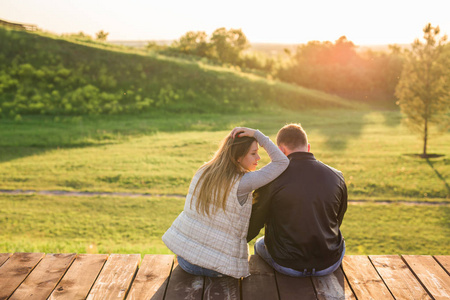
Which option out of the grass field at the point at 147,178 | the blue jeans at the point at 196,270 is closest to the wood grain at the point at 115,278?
the blue jeans at the point at 196,270

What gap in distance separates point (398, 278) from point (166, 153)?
1286 centimetres

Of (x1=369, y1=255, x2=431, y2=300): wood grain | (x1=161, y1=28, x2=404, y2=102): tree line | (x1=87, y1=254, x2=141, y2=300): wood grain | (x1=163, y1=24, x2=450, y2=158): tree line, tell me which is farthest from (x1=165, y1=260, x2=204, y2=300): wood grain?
(x1=161, y1=28, x2=404, y2=102): tree line

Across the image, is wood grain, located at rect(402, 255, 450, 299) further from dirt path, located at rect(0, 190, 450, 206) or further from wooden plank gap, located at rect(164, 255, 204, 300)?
dirt path, located at rect(0, 190, 450, 206)

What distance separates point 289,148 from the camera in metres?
4.01

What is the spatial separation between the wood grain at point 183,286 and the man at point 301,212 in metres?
0.71

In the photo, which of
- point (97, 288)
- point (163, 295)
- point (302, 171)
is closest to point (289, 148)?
Result: point (302, 171)

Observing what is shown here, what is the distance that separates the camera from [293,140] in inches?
158

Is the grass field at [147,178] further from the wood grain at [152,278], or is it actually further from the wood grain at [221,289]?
the wood grain at [221,289]

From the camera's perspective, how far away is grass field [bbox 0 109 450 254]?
855 centimetres

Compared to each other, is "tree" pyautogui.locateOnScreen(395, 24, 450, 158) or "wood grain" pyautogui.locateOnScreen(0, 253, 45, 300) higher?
"tree" pyautogui.locateOnScreen(395, 24, 450, 158)

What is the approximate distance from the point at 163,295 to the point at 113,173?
9814mm

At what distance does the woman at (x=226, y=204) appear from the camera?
12.3ft

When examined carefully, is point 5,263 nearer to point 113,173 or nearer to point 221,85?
point 113,173

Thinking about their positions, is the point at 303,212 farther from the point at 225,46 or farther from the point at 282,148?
the point at 225,46
